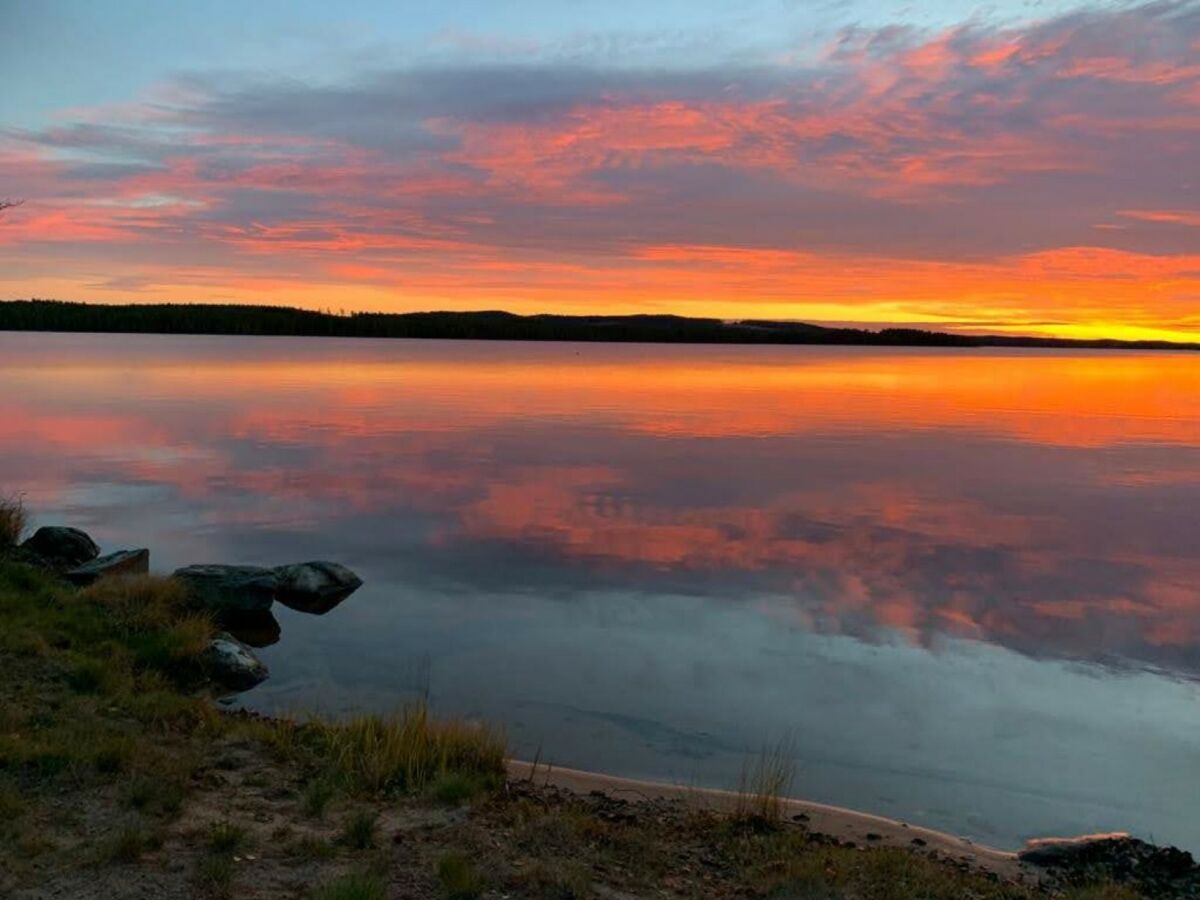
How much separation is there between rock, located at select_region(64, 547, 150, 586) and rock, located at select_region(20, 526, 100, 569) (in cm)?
70

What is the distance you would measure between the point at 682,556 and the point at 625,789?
8.58m

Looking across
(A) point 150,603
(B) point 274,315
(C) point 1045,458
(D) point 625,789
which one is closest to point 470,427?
(C) point 1045,458

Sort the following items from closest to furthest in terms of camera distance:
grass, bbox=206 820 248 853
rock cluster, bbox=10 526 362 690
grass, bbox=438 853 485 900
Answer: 1. grass, bbox=438 853 485 900
2. grass, bbox=206 820 248 853
3. rock cluster, bbox=10 526 362 690

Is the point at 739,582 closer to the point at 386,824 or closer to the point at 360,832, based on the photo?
the point at 386,824

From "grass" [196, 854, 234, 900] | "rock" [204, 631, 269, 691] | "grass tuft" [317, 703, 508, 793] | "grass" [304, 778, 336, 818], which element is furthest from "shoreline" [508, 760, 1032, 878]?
"rock" [204, 631, 269, 691]

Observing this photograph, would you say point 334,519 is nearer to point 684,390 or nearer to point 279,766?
point 279,766

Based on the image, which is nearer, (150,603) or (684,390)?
(150,603)

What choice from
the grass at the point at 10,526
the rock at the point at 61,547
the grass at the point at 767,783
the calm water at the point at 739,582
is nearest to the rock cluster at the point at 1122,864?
the calm water at the point at 739,582

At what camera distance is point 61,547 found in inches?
559

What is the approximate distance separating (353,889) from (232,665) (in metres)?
5.63

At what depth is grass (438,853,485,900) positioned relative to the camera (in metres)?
5.23

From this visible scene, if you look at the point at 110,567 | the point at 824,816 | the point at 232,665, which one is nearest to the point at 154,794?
the point at 232,665

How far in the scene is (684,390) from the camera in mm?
57469

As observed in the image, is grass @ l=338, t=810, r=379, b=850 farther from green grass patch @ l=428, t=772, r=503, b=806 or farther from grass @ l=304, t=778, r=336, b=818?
green grass patch @ l=428, t=772, r=503, b=806
